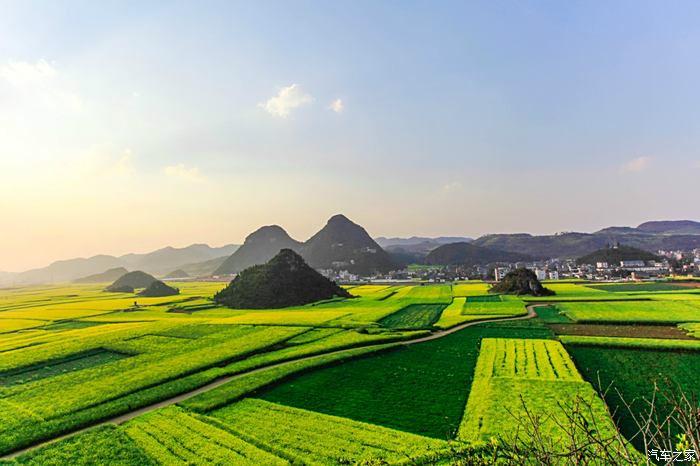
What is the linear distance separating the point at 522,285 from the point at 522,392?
50868 millimetres

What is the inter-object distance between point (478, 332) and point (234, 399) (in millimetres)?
22877

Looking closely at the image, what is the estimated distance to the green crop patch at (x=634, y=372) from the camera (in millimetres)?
16328

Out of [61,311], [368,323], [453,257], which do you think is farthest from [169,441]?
[453,257]

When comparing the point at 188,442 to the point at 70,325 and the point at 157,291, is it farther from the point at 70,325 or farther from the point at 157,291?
the point at 157,291

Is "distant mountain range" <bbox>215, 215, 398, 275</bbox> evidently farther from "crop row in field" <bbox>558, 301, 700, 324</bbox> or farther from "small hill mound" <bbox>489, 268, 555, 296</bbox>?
"crop row in field" <bbox>558, 301, 700, 324</bbox>

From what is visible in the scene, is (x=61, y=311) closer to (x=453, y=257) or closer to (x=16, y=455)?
(x=16, y=455)

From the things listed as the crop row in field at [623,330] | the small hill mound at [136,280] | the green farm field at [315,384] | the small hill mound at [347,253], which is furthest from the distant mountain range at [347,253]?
the green farm field at [315,384]

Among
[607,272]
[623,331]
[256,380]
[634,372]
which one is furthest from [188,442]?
[607,272]

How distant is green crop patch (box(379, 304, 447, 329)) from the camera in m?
38.6

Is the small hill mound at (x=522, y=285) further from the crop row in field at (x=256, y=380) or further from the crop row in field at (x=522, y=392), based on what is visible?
the crop row in field at (x=256, y=380)

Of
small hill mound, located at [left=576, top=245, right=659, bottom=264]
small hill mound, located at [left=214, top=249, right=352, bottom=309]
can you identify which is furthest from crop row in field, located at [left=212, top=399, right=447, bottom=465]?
small hill mound, located at [left=576, top=245, right=659, bottom=264]

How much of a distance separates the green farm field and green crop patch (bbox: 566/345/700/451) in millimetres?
157

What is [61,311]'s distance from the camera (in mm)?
56500

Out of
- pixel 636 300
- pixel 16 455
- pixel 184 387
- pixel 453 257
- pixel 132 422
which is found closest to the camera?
pixel 16 455
